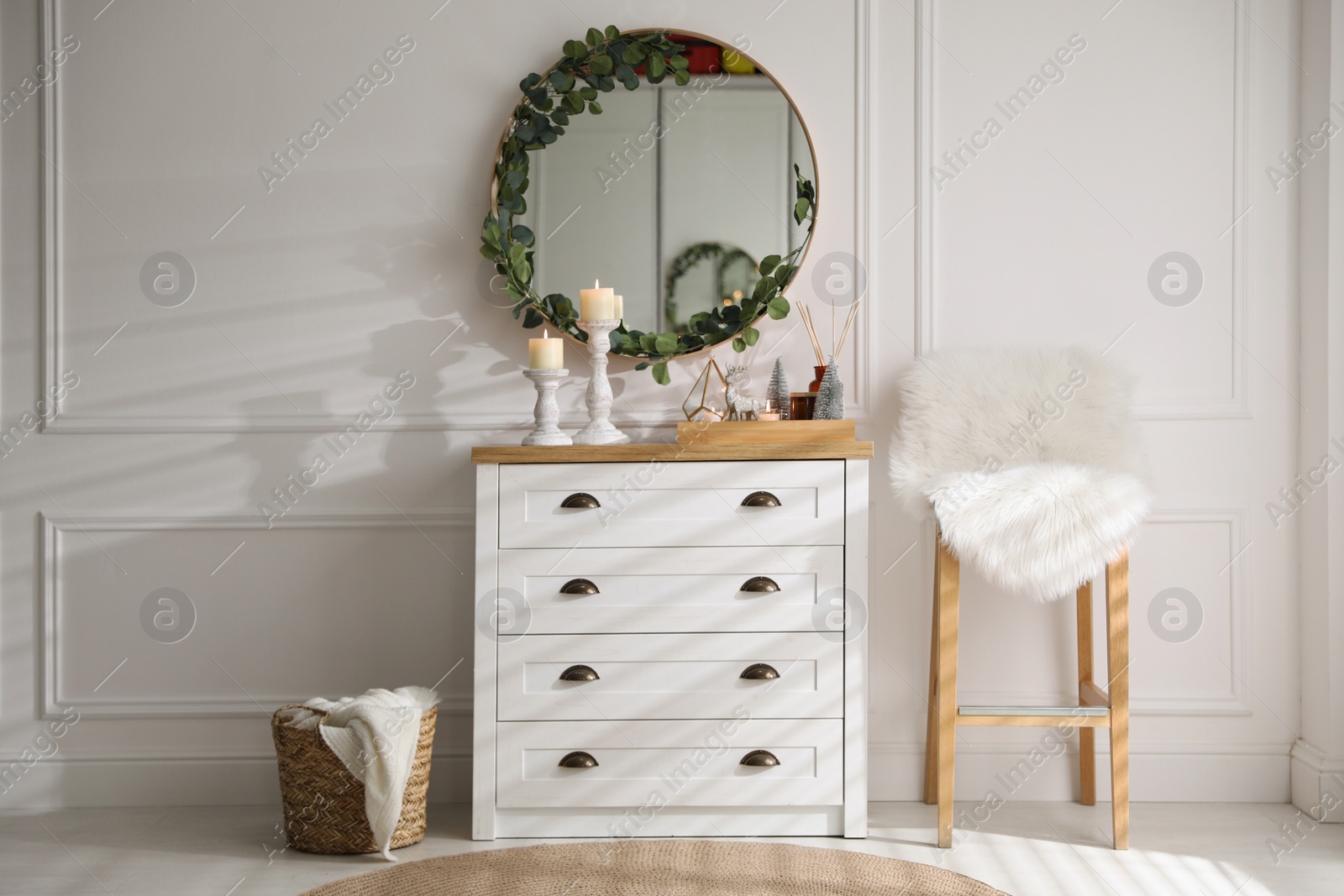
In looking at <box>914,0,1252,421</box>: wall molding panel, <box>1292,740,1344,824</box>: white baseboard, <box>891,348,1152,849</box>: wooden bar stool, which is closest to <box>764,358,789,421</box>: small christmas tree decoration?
<box>891,348,1152,849</box>: wooden bar stool

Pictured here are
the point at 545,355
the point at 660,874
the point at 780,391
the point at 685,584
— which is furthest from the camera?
the point at 780,391

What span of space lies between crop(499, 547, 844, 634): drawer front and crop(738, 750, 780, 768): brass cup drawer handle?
280 millimetres

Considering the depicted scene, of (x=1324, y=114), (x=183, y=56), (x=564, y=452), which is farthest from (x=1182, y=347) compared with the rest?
(x=183, y=56)

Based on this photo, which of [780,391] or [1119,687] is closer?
[1119,687]

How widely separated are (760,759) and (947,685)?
461mm

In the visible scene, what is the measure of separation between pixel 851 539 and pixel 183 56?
2.18 meters

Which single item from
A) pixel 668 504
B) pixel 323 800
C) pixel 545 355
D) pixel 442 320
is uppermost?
pixel 442 320

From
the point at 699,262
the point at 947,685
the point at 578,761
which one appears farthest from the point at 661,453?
the point at 947,685

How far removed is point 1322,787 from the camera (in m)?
2.34

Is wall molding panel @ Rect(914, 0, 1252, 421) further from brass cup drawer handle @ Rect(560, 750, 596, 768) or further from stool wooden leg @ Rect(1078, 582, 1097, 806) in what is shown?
brass cup drawer handle @ Rect(560, 750, 596, 768)

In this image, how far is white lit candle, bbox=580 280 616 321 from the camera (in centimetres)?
226

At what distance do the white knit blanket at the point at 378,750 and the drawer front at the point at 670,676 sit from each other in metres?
0.23

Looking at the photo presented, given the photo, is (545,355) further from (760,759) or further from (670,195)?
(760,759)

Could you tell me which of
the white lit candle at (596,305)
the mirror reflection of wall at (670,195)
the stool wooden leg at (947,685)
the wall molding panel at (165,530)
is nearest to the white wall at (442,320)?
the wall molding panel at (165,530)
